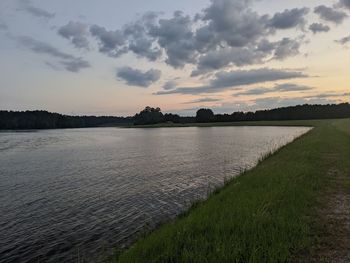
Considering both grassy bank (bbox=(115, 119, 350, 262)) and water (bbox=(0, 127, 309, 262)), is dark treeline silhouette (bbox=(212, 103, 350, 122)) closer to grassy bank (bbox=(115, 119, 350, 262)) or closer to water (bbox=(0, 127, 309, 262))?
water (bbox=(0, 127, 309, 262))

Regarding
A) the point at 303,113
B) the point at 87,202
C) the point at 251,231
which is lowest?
the point at 87,202

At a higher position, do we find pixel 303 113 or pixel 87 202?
pixel 303 113

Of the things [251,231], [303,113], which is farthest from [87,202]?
[303,113]

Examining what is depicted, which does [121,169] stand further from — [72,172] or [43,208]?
[43,208]

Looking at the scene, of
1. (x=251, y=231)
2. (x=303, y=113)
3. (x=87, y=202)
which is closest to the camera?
(x=251, y=231)

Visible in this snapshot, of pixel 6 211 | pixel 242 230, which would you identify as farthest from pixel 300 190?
pixel 6 211

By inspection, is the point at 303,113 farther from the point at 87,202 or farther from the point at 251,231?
the point at 251,231

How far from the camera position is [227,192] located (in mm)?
13812

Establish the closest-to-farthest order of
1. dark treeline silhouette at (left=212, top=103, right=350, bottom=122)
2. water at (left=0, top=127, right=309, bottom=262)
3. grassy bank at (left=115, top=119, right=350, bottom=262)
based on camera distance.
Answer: grassy bank at (left=115, top=119, right=350, bottom=262) < water at (left=0, top=127, right=309, bottom=262) < dark treeline silhouette at (left=212, top=103, right=350, bottom=122)

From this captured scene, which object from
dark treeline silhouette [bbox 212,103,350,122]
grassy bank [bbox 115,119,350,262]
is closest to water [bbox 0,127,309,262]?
grassy bank [bbox 115,119,350,262]

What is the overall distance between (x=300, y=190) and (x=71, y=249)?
327 inches

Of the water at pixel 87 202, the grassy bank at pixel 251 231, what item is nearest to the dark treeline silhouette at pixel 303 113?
the water at pixel 87 202

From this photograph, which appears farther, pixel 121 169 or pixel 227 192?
pixel 121 169

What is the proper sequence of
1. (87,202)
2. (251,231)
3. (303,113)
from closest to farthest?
(251,231) < (87,202) < (303,113)
